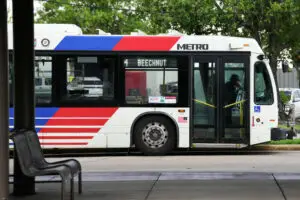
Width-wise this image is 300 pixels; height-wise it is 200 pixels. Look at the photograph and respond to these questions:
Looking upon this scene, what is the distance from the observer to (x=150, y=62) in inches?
602

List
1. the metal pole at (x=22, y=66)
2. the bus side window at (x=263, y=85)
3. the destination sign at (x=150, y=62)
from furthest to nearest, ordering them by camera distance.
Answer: the bus side window at (x=263, y=85) → the destination sign at (x=150, y=62) → the metal pole at (x=22, y=66)

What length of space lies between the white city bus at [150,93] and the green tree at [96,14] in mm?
19729

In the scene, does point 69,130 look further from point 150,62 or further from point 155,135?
point 150,62

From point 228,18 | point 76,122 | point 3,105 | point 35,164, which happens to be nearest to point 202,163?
point 76,122

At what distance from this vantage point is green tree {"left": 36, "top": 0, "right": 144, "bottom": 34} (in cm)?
3600

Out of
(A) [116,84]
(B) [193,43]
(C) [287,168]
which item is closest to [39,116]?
(A) [116,84]

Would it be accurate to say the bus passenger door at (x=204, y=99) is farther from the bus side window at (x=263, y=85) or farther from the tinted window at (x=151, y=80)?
the bus side window at (x=263, y=85)

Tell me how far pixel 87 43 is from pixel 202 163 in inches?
172

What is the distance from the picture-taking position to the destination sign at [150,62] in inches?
601

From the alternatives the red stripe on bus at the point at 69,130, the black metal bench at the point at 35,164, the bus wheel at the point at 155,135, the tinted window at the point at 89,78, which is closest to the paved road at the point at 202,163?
the bus wheel at the point at 155,135

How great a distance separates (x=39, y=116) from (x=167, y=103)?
319cm

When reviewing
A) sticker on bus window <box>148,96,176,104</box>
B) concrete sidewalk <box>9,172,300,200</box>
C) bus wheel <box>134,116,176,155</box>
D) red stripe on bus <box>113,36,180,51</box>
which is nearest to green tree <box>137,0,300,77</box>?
red stripe on bus <box>113,36,180,51</box>

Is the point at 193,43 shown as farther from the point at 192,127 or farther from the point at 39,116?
the point at 39,116

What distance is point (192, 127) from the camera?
49.6ft
